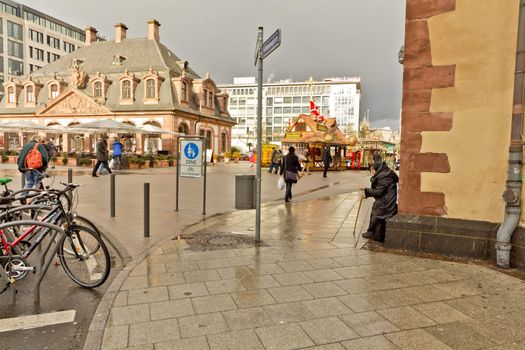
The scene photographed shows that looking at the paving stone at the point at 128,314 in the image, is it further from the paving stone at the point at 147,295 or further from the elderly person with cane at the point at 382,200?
the elderly person with cane at the point at 382,200

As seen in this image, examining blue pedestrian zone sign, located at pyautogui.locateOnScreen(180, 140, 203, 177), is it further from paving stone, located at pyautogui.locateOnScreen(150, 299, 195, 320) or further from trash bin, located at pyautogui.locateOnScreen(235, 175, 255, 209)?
paving stone, located at pyautogui.locateOnScreen(150, 299, 195, 320)

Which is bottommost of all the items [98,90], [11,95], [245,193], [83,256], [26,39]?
[83,256]

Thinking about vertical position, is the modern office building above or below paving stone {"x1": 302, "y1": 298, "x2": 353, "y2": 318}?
above

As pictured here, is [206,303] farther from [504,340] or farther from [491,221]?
[491,221]

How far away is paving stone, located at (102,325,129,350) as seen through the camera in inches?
121

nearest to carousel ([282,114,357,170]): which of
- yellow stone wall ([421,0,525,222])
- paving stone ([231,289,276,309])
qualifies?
yellow stone wall ([421,0,525,222])

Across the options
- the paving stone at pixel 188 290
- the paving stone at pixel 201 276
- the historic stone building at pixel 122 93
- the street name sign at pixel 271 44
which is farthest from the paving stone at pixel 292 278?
the historic stone building at pixel 122 93

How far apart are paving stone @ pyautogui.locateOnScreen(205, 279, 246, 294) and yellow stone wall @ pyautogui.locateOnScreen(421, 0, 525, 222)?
10.8 feet

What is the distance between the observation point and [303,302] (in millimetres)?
3914

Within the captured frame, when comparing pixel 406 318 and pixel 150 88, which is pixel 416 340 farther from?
pixel 150 88

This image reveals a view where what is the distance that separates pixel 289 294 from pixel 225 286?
2.44ft

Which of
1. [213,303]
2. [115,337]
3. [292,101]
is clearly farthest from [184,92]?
[292,101]

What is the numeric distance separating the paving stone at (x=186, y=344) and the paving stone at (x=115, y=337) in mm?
299

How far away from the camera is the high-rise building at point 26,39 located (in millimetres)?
64250
